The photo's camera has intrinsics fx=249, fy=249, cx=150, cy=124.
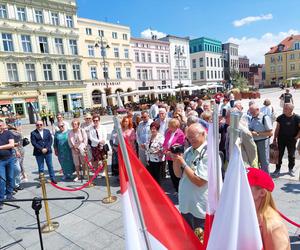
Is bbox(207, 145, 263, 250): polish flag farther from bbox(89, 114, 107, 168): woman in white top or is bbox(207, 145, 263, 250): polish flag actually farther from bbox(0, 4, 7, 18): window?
bbox(0, 4, 7, 18): window

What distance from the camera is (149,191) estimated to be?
6.85 feet

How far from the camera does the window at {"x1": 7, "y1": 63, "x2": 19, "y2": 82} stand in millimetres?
30047

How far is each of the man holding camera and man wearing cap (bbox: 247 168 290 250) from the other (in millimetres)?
892

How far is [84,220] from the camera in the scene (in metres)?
4.64

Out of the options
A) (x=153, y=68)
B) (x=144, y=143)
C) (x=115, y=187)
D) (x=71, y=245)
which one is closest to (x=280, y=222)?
(x=71, y=245)

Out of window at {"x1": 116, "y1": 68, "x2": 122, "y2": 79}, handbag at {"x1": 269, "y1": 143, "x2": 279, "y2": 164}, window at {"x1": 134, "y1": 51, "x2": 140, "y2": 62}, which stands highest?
window at {"x1": 134, "y1": 51, "x2": 140, "y2": 62}

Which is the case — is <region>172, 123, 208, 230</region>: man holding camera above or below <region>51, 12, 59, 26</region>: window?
below

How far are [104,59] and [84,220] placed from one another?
36.9 metres

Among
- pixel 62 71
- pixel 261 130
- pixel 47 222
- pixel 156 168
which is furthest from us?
pixel 62 71

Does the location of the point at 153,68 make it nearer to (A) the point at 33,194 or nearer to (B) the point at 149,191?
(A) the point at 33,194

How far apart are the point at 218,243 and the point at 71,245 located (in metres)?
2.93

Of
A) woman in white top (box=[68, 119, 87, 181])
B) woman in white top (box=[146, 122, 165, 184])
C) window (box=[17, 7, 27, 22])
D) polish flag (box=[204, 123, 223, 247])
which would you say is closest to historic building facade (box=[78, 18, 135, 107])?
window (box=[17, 7, 27, 22])

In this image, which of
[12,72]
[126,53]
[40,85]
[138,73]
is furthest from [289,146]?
[138,73]

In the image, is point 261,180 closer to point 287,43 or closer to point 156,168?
point 156,168
